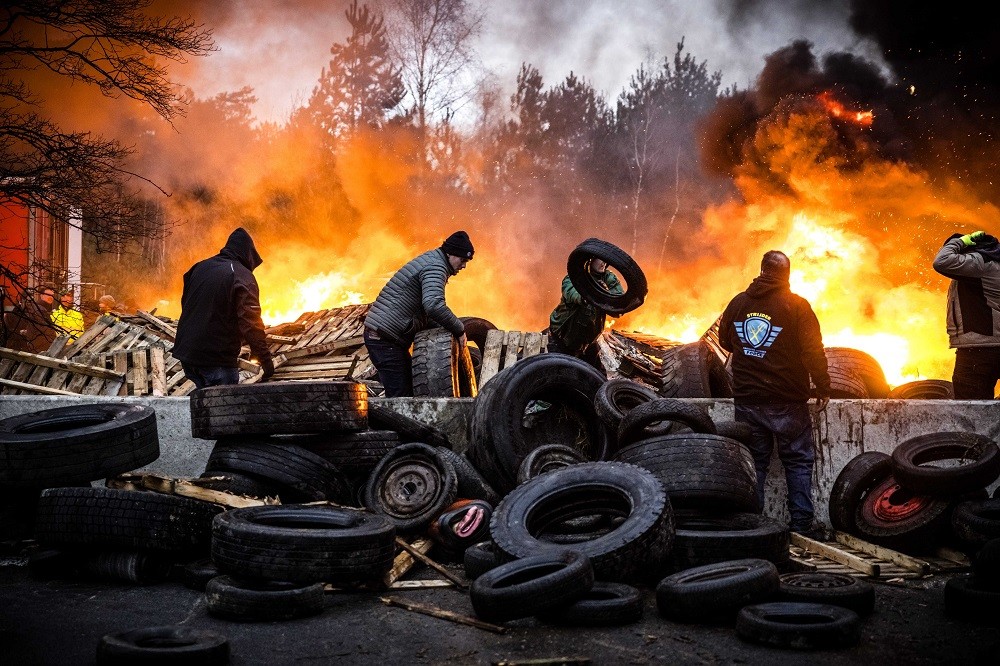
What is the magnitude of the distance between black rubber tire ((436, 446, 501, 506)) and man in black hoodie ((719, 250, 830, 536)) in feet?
7.01

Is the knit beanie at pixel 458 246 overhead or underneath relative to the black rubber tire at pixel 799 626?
overhead

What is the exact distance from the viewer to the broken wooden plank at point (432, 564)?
525cm

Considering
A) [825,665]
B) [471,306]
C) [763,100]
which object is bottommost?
[825,665]

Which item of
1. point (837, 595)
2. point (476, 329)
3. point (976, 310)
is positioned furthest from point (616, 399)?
point (476, 329)

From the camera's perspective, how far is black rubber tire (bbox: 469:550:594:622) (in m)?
4.18

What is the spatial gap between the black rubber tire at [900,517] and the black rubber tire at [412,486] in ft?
10.5

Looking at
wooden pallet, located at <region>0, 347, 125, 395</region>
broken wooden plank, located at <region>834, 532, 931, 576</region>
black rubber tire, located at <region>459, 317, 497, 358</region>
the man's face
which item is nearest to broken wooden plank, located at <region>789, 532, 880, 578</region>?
broken wooden plank, located at <region>834, 532, 931, 576</region>

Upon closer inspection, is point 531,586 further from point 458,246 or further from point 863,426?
point 458,246

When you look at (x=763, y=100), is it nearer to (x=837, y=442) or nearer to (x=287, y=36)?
(x=287, y=36)

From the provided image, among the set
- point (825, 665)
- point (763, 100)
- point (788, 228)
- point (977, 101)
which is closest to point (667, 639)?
point (825, 665)

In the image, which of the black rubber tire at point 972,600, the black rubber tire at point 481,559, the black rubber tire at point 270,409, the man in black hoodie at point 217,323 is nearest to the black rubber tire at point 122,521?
the black rubber tire at point 270,409

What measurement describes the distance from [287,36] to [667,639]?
2285 cm

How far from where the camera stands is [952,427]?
22.9 feet

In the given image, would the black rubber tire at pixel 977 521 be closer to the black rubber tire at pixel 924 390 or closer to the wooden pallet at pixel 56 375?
the black rubber tire at pixel 924 390
